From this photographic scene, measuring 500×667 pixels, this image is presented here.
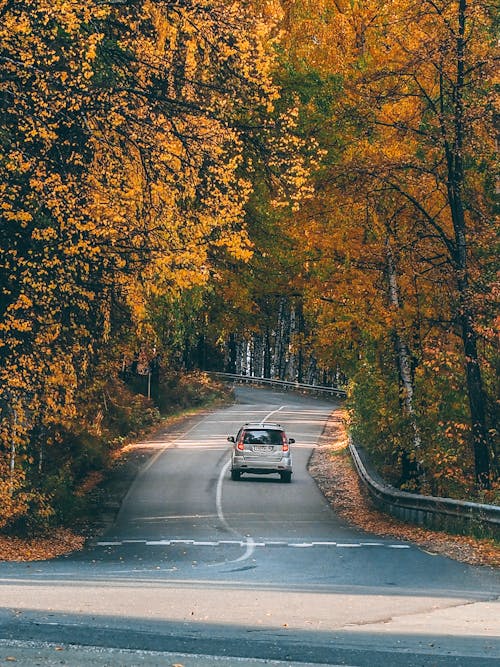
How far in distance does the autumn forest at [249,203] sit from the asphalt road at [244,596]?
2.70 meters

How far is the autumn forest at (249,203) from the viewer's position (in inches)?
665

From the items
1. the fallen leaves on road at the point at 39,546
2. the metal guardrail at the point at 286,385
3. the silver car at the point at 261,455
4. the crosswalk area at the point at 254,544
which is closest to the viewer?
the fallen leaves on road at the point at 39,546

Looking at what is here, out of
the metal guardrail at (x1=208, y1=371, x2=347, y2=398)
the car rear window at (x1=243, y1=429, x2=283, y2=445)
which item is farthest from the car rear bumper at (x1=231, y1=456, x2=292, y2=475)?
the metal guardrail at (x1=208, y1=371, x2=347, y2=398)

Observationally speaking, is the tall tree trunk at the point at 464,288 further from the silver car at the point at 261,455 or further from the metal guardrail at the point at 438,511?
the silver car at the point at 261,455

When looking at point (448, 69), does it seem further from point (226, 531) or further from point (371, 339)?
point (226, 531)

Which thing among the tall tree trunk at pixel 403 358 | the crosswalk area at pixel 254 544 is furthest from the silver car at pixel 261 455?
the crosswalk area at pixel 254 544

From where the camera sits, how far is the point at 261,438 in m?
35.9

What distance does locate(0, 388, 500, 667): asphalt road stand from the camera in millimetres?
9039

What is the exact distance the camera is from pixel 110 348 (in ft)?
76.6

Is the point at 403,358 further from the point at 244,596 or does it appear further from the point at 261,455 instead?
the point at 244,596

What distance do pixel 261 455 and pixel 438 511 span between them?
1220 cm

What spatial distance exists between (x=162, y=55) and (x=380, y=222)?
1161 centimetres

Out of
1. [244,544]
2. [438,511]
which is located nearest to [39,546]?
[244,544]

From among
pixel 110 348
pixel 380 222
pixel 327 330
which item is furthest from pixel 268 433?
pixel 110 348
